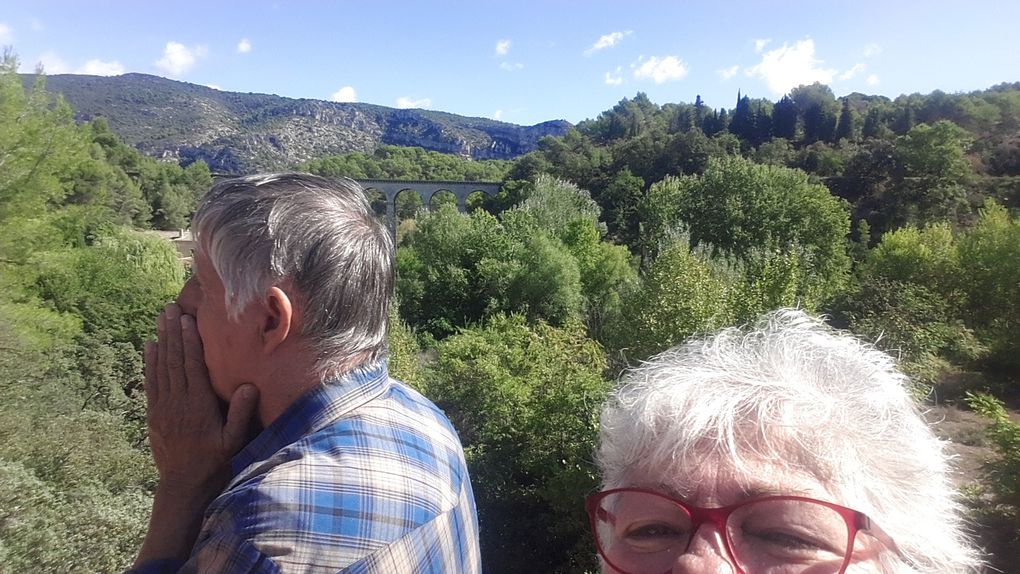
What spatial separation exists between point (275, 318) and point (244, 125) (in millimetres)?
158976

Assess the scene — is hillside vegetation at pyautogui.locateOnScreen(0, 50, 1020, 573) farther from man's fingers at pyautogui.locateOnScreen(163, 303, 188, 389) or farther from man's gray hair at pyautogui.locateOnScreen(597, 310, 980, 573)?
man's fingers at pyautogui.locateOnScreen(163, 303, 188, 389)

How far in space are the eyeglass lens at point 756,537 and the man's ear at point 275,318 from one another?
84cm

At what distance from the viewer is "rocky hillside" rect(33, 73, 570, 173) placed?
373ft

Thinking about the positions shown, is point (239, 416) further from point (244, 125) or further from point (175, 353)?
point (244, 125)

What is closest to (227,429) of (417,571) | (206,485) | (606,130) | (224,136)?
(206,485)

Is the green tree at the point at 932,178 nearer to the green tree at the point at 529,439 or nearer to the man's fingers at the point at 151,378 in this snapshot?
the green tree at the point at 529,439

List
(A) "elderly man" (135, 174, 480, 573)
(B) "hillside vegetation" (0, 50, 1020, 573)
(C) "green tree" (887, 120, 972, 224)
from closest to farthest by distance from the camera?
(A) "elderly man" (135, 174, 480, 573), (B) "hillside vegetation" (0, 50, 1020, 573), (C) "green tree" (887, 120, 972, 224)

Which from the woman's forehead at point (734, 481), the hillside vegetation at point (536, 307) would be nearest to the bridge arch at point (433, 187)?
the hillside vegetation at point (536, 307)

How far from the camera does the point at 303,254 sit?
125 cm

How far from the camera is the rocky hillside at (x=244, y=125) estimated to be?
113562 mm

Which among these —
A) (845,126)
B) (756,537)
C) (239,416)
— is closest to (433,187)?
(845,126)

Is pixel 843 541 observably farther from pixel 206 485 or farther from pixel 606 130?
pixel 606 130

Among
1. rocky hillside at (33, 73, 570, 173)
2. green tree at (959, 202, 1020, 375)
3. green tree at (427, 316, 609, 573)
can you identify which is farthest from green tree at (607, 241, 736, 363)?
→ rocky hillside at (33, 73, 570, 173)

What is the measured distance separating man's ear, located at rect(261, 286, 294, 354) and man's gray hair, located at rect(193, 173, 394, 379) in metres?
0.02
